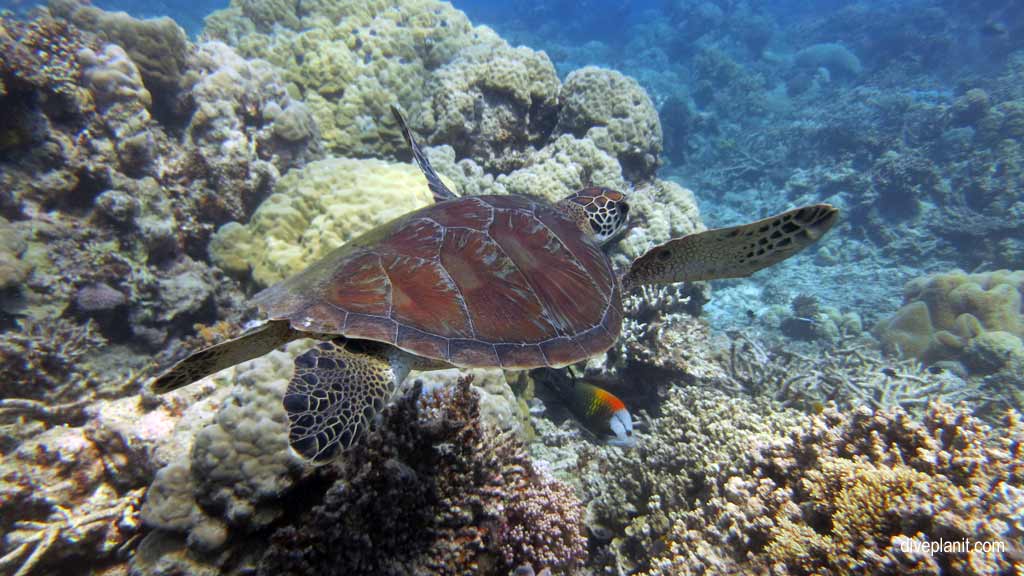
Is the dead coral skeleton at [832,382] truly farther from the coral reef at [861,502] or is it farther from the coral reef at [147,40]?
the coral reef at [147,40]

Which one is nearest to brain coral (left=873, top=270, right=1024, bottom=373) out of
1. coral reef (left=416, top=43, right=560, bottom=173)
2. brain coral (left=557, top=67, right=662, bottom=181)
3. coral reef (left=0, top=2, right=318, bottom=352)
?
brain coral (left=557, top=67, right=662, bottom=181)

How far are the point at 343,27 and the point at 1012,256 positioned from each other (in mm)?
16530

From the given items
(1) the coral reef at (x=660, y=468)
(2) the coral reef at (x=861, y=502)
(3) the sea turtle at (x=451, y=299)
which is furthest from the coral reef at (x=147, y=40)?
(2) the coral reef at (x=861, y=502)

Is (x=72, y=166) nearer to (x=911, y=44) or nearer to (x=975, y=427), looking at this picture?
(x=975, y=427)

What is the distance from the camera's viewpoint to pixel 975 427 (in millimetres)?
2475

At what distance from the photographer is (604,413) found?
145 inches

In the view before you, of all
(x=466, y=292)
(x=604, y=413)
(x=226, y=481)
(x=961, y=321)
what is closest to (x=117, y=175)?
(x=226, y=481)

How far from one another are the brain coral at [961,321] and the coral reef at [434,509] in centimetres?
843

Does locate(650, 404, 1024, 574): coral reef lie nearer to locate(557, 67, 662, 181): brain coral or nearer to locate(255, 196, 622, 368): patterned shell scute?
locate(255, 196, 622, 368): patterned shell scute

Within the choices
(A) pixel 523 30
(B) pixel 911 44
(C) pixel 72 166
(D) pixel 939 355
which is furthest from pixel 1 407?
(A) pixel 523 30

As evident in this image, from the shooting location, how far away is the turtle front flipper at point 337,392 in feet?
5.82

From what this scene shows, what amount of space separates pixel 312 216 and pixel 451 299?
10.0 feet

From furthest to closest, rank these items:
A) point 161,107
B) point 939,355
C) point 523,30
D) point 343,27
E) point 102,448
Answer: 1. point 523,30
2. point 343,27
3. point 939,355
4. point 161,107
5. point 102,448

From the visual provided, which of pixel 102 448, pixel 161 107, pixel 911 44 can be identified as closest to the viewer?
pixel 102 448
